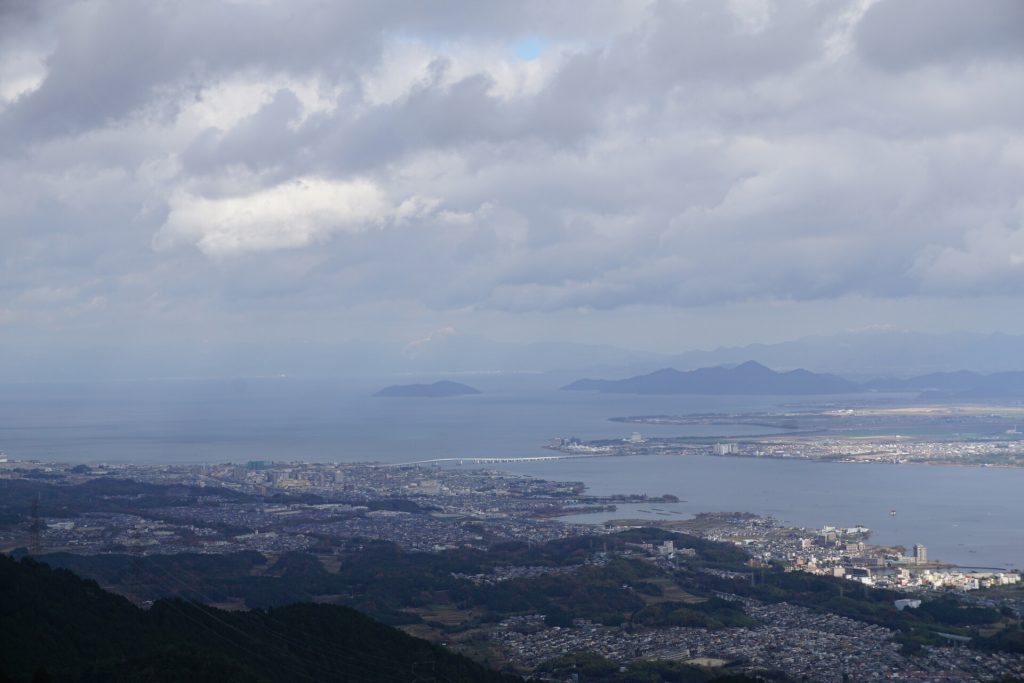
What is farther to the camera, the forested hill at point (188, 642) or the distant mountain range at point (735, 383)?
the distant mountain range at point (735, 383)

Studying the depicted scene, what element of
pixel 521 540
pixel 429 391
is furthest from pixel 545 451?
pixel 429 391

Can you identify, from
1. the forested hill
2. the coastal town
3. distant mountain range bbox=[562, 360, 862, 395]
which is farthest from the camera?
distant mountain range bbox=[562, 360, 862, 395]

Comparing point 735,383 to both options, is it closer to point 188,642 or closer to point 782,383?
point 782,383

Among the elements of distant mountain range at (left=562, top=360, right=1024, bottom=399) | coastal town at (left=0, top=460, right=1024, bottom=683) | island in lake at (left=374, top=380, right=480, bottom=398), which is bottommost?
coastal town at (left=0, top=460, right=1024, bottom=683)

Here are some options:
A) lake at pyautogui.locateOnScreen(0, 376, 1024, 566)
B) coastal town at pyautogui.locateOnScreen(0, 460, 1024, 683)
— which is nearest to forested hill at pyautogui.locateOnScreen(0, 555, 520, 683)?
coastal town at pyautogui.locateOnScreen(0, 460, 1024, 683)

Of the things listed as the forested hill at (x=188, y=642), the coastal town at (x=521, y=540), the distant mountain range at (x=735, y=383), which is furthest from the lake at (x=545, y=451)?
the forested hill at (x=188, y=642)

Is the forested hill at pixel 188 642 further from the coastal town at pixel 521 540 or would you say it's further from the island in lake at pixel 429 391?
the island in lake at pixel 429 391

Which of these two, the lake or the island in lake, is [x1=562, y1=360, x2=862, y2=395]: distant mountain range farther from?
the island in lake
